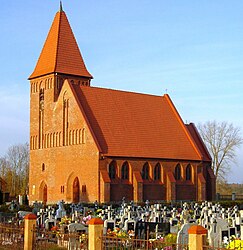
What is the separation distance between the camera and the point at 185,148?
4434cm

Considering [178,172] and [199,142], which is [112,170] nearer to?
[178,172]

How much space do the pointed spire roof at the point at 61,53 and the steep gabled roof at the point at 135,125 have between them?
10.5ft

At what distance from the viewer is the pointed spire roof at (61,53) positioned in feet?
143

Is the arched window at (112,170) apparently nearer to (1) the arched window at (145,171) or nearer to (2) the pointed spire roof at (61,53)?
(1) the arched window at (145,171)

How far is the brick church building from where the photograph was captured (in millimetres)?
39000

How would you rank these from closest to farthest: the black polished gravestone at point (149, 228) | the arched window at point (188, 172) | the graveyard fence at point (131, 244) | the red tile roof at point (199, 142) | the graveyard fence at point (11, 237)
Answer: the graveyard fence at point (131, 244) → the graveyard fence at point (11, 237) → the black polished gravestone at point (149, 228) → the arched window at point (188, 172) → the red tile roof at point (199, 142)

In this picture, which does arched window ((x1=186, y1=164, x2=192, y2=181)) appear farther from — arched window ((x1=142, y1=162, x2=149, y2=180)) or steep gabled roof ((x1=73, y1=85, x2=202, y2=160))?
arched window ((x1=142, y1=162, x2=149, y2=180))

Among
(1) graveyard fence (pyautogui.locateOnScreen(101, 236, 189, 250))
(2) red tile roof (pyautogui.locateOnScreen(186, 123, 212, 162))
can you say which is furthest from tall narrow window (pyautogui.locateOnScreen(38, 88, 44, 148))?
(1) graveyard fence (pyautogui.locateOnScreen(101, 236, 189, 250))

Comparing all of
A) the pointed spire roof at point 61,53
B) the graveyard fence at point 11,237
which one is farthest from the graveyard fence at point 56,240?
the pointed spire roof at point 61,53

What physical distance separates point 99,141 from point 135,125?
4877 millimetres

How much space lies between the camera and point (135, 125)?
42625 mm

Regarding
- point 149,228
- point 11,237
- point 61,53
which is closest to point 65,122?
point 61,53

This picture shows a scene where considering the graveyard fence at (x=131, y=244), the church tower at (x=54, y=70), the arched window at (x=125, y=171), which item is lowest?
the graveyard fence at (x=131, y=244)

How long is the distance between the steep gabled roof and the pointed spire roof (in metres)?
3.19
